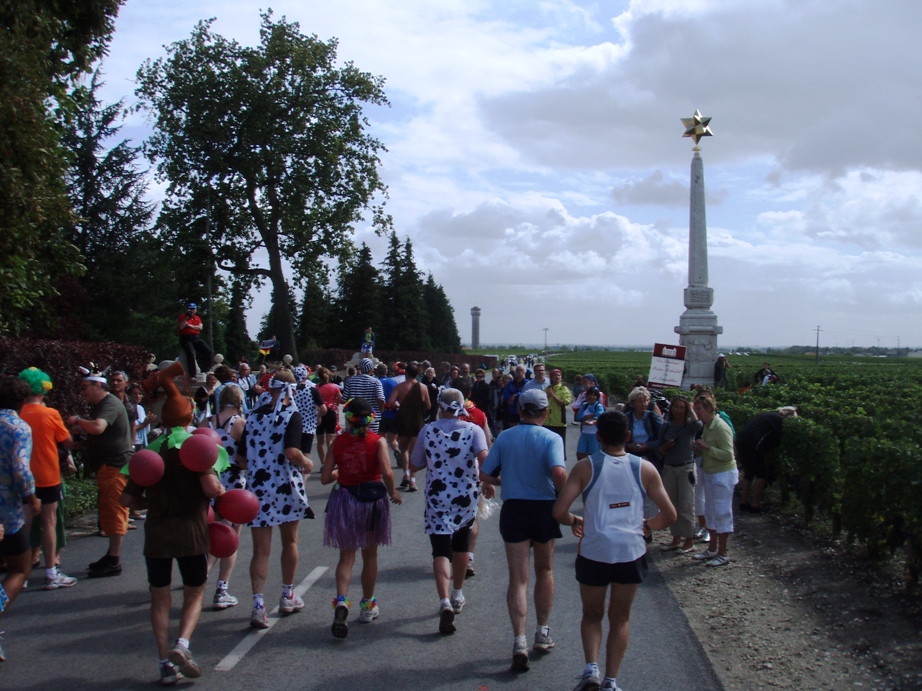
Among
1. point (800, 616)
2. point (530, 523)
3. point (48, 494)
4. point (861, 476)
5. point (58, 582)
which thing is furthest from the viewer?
point (861, 476)

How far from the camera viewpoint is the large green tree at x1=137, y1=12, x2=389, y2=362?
1427 inches

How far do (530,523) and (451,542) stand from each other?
3.19 feet

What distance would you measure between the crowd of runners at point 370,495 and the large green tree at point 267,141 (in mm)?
28902

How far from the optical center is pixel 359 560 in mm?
8648

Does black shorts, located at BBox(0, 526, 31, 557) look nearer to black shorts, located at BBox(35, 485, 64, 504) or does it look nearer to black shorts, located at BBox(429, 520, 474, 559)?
black shorts, located at BBox(35, 485, 64, 504)

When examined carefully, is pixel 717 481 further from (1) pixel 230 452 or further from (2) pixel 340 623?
(1) pixel 230 452

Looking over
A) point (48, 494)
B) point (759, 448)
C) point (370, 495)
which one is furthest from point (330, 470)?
point (759, 448)

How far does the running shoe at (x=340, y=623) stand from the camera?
237 inches

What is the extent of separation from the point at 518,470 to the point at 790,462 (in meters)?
6.40

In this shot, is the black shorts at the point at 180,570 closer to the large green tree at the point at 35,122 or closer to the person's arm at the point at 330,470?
the person's arm at the point at 330,470

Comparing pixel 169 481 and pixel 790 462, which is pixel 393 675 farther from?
pixel 790 462

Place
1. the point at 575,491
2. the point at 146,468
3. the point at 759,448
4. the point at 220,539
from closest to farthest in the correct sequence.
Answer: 1. the point at 575,491
2. the point at 146,468
3. the point at 220,539
4. the point at 759,448

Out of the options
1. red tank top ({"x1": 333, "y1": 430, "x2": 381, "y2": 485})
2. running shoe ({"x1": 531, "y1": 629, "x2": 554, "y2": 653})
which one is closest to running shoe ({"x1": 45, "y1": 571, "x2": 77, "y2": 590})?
red tank top ({"x1": 333, "y1": 430, "x2": 381, "y2": 485})

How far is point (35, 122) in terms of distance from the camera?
11734 mm
